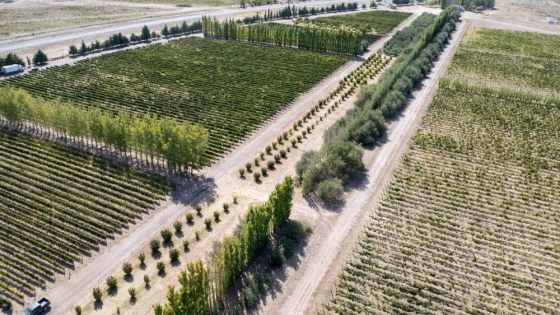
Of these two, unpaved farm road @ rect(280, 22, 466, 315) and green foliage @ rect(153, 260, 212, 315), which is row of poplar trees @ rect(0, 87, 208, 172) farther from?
green foliage @ rect(153, 260, 212, 315)

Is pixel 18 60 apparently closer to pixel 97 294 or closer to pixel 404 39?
pixel 97 294

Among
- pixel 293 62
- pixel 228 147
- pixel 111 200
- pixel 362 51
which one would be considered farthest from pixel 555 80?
pixel 111 200

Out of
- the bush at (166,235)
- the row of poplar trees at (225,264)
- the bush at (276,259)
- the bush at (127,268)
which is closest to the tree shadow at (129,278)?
the bush at (127,268)

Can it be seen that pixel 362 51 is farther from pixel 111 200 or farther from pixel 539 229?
pixel 111 200

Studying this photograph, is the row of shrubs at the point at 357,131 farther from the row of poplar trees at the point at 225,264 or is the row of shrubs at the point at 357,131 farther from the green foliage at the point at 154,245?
the green foliage at the point at 154,245

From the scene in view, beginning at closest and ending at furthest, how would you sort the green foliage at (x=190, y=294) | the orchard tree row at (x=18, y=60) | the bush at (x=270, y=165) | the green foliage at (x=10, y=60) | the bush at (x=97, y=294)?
the green foliage at (x=190, y=294), the bush at (x=97, y=294), the bush at (x=270, y=165), the green foliage at (x=10, y=60), the orchard tree row at (x=18, y=60)

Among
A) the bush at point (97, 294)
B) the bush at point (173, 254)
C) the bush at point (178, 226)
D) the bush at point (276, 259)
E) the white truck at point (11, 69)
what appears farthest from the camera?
the white truck at point (11, 69)
